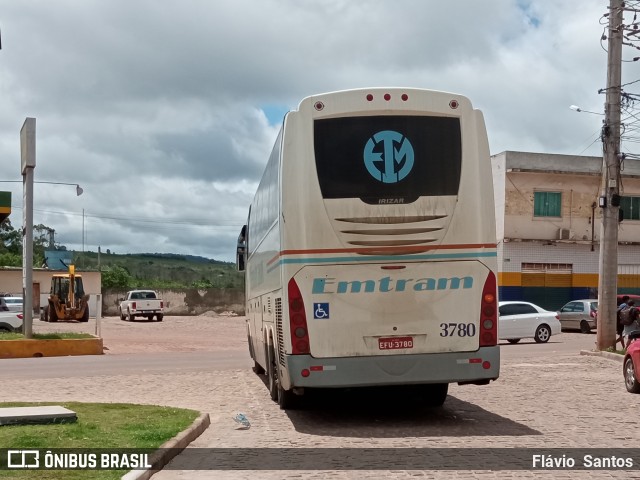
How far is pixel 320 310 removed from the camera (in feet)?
36.1

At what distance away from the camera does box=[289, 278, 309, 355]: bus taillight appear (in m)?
11.0

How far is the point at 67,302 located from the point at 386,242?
3938 cm

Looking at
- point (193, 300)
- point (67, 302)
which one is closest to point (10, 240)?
point (193, 300)

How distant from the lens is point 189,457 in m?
9.10

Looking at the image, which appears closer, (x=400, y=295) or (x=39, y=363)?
Result: (x=400, y=295)

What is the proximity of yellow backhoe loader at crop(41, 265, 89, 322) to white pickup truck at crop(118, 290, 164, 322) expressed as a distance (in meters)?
6.20

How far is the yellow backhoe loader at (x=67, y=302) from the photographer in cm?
4744

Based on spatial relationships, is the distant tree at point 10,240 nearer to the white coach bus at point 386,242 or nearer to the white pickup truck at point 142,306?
the white pickup truck at point 142,306

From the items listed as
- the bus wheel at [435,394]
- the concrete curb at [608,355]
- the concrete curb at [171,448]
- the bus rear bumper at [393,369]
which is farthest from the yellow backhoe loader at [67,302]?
the bus rear bumper at [393,369]

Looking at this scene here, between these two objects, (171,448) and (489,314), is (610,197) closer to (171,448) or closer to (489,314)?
(489,314)

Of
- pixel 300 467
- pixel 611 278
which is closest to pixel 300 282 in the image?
pixel 300 467

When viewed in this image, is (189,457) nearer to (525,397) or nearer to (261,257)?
(261,257)

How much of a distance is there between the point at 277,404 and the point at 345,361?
326cm

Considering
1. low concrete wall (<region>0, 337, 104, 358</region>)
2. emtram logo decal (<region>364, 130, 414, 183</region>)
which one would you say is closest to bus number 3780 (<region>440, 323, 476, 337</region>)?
emtram logo decal (<region>364, 130, 414, 183</region>)
